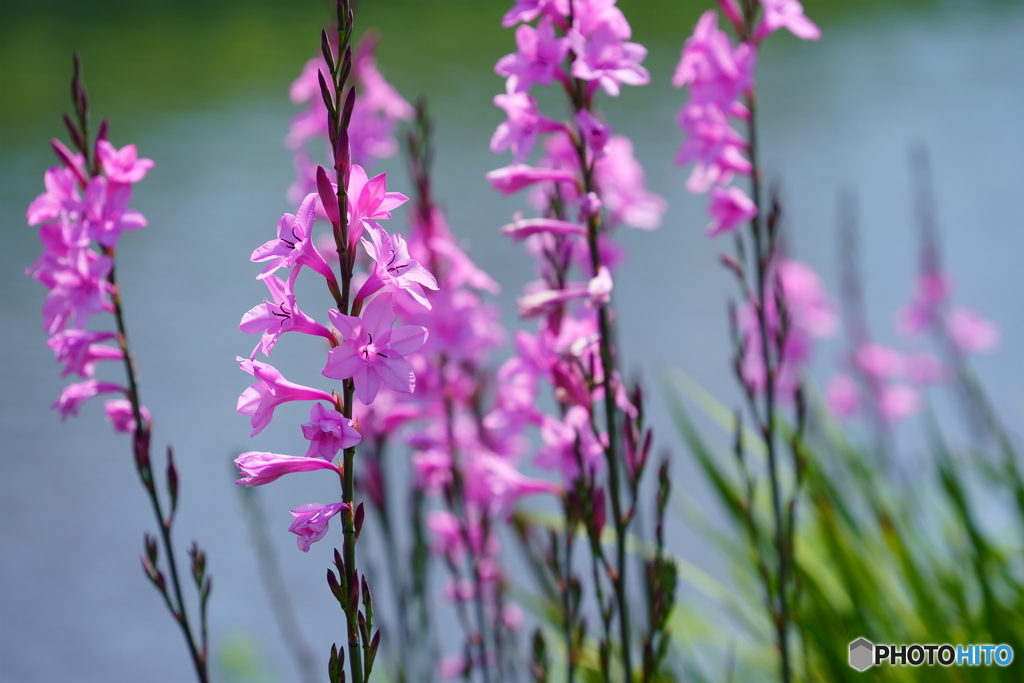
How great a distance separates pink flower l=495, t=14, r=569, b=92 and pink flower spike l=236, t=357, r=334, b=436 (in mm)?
330

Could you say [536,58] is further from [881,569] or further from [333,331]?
[881,569]

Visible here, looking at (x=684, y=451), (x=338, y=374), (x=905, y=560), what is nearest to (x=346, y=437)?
(x=338, y=374)

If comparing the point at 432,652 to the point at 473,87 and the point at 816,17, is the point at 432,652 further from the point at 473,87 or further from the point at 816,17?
the point at 816,17

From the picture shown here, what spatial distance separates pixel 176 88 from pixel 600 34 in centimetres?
381

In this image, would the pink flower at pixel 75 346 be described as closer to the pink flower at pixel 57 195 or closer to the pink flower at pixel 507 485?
the pink flower at pixel 57 195

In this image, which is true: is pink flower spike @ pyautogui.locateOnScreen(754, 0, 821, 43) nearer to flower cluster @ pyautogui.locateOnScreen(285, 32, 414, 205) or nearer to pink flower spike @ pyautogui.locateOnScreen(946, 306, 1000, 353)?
flower cluster @ pyautogui.locateOnScreen(285, 32, 414, 205)

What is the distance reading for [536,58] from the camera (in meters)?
0.74

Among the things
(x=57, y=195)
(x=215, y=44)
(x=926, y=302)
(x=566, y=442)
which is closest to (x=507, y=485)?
(x=566, y=442)

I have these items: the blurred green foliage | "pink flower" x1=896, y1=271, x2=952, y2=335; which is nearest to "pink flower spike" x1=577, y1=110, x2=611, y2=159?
"pink flower" x1=896, y1=271, x2=952, y2=335

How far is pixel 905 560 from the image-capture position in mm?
1390

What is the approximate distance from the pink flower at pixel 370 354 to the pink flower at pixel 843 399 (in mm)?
1787

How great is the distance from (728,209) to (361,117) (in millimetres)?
513

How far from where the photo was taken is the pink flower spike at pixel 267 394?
0.49 metres

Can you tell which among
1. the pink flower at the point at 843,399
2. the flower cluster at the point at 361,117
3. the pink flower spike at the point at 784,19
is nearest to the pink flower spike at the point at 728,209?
the pink flower spike at the point at 784,19
